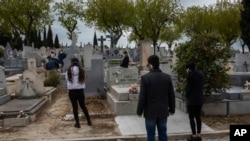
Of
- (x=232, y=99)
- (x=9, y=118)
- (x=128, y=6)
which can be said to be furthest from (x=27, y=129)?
(x=128, y=6)

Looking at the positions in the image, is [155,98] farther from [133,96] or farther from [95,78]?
[95,78]

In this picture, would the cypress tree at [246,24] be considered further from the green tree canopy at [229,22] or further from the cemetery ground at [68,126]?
the cemetery ground at [68,126]

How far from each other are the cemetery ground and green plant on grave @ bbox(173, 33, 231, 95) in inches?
37.9

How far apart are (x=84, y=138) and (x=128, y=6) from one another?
41.3m

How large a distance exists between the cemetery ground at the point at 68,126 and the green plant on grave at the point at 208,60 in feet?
3.16

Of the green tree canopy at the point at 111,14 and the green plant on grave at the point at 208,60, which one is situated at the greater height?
the green tree canopy at the point at 111,14

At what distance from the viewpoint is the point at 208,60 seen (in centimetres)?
1062

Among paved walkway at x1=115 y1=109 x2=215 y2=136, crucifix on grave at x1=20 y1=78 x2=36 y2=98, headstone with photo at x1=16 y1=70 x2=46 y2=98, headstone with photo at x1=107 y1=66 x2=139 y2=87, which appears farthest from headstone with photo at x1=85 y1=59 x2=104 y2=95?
paved walkway at x1=115 y1=109 x2=215 y2=136

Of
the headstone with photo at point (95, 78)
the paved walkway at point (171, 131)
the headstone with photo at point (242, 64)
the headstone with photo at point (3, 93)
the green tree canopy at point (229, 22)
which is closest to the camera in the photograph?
the paved walkway at point (171, 131)

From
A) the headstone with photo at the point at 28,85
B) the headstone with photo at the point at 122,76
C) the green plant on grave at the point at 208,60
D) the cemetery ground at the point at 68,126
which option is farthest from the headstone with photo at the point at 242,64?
the headstone with photo at the point at 28,85

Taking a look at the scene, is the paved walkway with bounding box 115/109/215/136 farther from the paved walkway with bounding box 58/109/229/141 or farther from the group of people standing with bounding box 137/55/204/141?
the group of people standing with bounding box 137/55/204/141

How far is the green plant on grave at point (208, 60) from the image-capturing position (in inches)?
413

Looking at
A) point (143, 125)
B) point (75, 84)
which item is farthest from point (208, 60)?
point (75, 84)

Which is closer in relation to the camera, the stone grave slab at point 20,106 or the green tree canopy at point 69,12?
the stone grave slab at point 20,106
